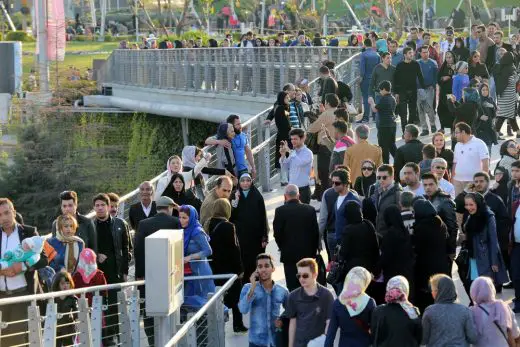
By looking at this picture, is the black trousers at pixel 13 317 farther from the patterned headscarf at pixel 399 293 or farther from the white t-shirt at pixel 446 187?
the white t-shirt at pixel 446 187

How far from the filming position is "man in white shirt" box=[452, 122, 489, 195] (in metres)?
17.2

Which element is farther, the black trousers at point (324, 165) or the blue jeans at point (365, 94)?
the blue jeans at point (365, 94)

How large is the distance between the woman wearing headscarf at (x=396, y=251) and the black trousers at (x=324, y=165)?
24.2ft

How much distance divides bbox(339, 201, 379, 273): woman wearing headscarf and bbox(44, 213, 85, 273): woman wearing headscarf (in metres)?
2.44

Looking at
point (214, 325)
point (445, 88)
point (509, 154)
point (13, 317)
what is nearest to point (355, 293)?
point (214, 325)

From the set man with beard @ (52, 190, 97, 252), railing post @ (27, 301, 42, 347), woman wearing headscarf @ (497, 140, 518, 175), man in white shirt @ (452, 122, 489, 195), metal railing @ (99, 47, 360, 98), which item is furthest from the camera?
metal railing @ (99, 47, 360, 98)

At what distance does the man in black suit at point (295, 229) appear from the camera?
14.0 metres

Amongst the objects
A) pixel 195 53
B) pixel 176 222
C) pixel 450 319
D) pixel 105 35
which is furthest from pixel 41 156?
pixel 105 35

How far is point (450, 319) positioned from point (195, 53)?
3158cm

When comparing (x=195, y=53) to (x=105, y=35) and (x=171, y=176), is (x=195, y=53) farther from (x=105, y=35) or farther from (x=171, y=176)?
(x=105, y=35)

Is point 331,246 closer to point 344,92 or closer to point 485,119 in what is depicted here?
point 485,119

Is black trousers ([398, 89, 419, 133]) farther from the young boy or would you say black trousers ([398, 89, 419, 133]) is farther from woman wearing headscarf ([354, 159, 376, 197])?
woman wearing headscarf ([354, 159, 376, 197])

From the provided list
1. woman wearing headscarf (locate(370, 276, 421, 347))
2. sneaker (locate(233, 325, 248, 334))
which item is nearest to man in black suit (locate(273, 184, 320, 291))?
sneaker (locate(233, 325, 248, 334))

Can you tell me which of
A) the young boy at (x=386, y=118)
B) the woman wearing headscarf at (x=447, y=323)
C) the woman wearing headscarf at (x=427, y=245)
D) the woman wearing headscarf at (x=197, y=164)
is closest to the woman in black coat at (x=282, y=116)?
the young boy at (x=386, y=118)
